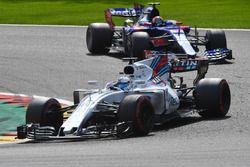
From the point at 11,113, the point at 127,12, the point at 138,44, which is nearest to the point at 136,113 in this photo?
the point at 11,113

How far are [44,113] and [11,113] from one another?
2.40 metres

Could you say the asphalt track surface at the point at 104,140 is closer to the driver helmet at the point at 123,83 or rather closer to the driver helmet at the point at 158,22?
the driver helmet at the point at 123,83

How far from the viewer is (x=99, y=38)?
23391 millimetres

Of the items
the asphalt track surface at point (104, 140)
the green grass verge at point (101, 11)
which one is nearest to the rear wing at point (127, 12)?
the asphalt track surface at point (104, 140)

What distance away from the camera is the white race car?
40.0 ft

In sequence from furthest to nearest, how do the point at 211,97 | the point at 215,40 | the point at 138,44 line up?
1. the point at 215,40
2. the point at 138,44
3. the point at 211,97

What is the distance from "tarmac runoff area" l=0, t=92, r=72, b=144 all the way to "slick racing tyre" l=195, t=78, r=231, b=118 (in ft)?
9.25

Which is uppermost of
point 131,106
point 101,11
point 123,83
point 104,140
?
point 101,11

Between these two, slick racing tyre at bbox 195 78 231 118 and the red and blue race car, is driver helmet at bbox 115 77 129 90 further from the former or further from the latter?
the red and blue race car

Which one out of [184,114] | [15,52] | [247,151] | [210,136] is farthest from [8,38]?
[247,151]

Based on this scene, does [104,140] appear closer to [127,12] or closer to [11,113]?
[11,113]

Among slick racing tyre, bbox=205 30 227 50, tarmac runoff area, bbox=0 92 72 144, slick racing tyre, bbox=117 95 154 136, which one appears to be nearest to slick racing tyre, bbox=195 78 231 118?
slick racing tyre, bbox=117 95 154 136

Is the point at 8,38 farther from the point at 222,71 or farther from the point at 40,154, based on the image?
the point at 40,154

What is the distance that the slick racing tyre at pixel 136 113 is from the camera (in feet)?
40.1
